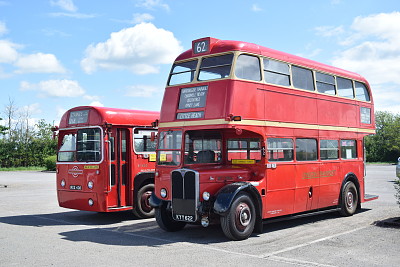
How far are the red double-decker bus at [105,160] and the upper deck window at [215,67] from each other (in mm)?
3222

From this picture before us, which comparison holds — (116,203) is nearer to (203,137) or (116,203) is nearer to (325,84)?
(203,137)

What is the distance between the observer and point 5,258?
305 inches

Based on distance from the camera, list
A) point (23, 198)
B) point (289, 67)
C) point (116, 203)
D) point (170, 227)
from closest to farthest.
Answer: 1. point (170, 227)
2. point (289, 67)
3. point (116, 203)
4. point (23, 198)

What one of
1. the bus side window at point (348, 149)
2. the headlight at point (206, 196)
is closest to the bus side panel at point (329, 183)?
the bus side window at point (348, 149)

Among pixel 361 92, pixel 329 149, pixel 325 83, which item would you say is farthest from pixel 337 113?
pixel 361 92

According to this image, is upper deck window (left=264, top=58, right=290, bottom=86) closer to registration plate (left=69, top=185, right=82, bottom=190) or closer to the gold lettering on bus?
the gold lettering on bus

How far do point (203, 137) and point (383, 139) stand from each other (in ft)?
175

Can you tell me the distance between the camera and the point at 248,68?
390 inches

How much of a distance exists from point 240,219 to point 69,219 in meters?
5.59

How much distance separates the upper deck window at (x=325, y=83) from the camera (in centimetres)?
1213

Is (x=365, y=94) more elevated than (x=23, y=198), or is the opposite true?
(x=365, y=94)

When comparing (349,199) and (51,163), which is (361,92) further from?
(51,163)

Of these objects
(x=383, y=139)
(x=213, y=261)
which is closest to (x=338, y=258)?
(x=213, y=261)

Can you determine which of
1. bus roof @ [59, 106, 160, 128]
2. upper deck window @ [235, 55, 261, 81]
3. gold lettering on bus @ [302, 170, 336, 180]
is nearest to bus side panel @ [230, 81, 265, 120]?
upper deck window @ [235, 55, 261, 81]
